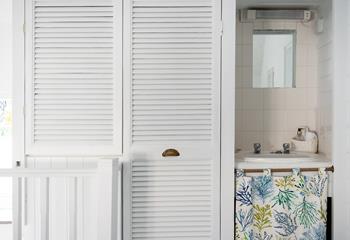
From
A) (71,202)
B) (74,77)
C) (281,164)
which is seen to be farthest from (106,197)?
(281,164)

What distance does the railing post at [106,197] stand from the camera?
178 centimetres

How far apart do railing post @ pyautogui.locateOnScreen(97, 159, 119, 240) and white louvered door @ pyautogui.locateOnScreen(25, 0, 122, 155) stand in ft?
1.41

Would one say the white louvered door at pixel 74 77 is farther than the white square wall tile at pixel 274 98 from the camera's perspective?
No

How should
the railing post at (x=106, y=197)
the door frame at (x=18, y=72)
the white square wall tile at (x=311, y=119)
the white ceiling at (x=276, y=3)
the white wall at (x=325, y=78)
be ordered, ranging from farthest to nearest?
the white square wall tile at (x=311, y=119) → the white ceiling at (x=276, y=3) → the white wall at (x=325, y=78) → the door frame at (x=18, y=72) → the railing post at (x=106, y=197)

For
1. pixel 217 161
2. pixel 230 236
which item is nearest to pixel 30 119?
pixel 217 161

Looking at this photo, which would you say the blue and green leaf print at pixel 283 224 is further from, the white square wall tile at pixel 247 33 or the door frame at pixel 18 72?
the door frame at pixel 18 72

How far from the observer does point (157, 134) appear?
2.23 meters

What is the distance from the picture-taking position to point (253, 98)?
278 centimetres

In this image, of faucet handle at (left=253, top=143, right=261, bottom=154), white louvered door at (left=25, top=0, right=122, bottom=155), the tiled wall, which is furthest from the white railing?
the tiled wall

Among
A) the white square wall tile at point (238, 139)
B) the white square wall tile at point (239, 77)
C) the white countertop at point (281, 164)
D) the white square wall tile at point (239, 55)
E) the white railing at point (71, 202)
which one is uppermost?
the white square wall tile at point (239, 55)

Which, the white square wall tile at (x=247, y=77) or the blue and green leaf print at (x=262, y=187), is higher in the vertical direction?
the white square wall tile at (x=247, y=77)

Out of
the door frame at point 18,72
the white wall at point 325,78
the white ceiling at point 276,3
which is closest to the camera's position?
the door frame at point 18,72

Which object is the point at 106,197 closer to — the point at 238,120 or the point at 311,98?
the point at 238,120

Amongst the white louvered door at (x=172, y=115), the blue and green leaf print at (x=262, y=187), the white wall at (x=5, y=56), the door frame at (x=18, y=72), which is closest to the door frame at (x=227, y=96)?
the white louvered door at (x=172, y=115)
